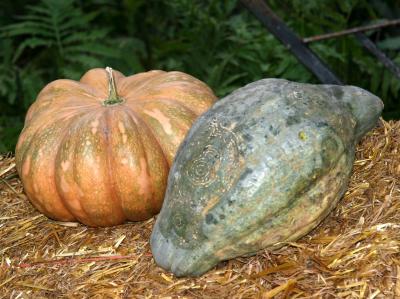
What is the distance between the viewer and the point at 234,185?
272 centimetres

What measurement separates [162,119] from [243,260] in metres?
0.77

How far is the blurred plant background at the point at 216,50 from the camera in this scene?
542 cm

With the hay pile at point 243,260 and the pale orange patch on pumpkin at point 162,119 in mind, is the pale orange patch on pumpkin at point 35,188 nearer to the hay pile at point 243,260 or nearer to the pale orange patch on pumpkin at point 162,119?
the hay pile at point 243,260

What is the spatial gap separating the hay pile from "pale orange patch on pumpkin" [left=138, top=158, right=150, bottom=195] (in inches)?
7.7

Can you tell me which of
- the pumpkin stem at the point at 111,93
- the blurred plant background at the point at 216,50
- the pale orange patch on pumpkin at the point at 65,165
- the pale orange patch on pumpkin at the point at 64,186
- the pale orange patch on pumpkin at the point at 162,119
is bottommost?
the blurred plant background at the point at 216,50

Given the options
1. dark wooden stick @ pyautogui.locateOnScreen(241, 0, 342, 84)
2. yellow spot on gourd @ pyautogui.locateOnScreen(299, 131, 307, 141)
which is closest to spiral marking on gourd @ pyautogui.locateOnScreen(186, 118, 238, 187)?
yellow spot on gourd @ pyautogui.locateOnScreen(299, 131, 307, 141)

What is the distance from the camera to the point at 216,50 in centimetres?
596

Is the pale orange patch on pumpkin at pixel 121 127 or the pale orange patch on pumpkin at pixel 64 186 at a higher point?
the pale orange patch on pumpkin at pixel 121 127

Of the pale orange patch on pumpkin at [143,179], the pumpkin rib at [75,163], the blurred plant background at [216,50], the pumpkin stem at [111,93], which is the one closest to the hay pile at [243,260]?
the pumpkin rib at [75,163]

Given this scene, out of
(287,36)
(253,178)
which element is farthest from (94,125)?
(287,36)

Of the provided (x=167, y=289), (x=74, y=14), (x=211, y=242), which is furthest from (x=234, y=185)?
(x=74, y=14)

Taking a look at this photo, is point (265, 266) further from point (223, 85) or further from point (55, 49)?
point (55, 49)

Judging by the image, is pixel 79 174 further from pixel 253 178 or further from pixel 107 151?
pixel 253 178

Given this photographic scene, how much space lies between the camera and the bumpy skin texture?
2.71 m
